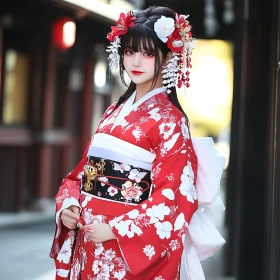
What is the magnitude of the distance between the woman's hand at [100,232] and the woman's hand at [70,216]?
0.51ft

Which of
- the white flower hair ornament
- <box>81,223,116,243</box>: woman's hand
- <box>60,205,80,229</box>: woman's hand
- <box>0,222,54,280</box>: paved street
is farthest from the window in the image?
<box>81,223,116,243</box>: woman's hand

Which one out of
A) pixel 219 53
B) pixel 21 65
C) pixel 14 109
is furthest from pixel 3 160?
pixel 219 53

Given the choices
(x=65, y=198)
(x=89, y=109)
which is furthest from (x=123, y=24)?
(x=89, y=109)

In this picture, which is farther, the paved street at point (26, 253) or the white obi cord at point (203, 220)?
the paved street at point (26, 253)

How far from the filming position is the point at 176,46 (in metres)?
2.73

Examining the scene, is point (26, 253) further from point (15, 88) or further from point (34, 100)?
point (34, 100)

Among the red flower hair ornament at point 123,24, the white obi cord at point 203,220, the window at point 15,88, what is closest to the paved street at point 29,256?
the window at point 15,88

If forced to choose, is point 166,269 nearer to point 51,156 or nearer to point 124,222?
point 124,222

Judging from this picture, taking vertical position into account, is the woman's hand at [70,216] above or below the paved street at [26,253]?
above

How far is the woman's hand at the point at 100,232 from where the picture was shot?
258 cm

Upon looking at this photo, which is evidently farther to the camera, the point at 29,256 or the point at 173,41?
the point at 29,256

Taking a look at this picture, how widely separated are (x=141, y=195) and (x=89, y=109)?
38.1 ft

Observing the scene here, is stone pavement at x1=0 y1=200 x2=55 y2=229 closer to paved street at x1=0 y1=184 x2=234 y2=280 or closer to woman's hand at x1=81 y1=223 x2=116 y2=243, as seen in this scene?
paved street at x1=0 y1=184 x2=234 y2=280

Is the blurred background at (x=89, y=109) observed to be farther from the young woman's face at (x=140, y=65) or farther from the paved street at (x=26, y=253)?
the young woman's face at (x=140, y=65)
